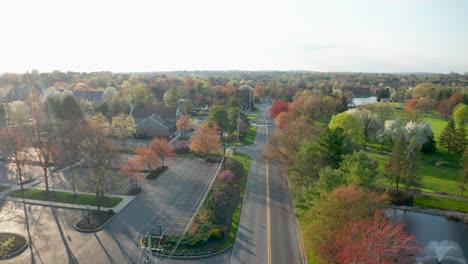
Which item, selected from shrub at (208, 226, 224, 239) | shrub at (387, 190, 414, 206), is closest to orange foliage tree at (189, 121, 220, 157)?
shrub at (208, 226, 224, 239)

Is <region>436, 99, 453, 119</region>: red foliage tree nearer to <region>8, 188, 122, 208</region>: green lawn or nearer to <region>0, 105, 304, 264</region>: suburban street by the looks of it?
<region>0, 105, 304, 264</region>: suburban street

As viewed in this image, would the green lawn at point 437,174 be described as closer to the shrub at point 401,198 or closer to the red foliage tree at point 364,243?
the shrub at point 401,198

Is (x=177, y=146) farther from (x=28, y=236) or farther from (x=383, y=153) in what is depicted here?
(x=383, y=153)

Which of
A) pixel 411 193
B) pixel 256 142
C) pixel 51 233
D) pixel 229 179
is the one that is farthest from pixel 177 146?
pixel 411 193

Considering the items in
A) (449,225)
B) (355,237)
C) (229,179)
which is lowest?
(449,225)

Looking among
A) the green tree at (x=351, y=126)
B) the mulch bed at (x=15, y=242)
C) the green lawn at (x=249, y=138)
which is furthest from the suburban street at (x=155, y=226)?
the green lawn at (x=249, y=138)
